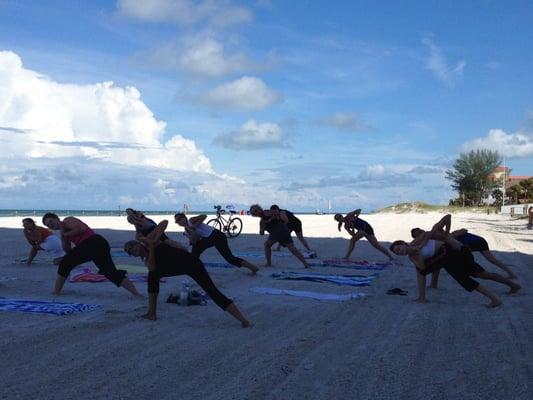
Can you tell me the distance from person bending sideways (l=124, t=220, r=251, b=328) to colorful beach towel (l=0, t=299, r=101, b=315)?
1209 millimetres

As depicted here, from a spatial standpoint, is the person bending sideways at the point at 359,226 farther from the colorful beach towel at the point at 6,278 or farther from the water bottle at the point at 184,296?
the colorful beach towel at the point at 6,278

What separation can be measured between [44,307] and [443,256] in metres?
5.22

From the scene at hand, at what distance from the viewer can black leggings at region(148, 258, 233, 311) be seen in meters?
6.53

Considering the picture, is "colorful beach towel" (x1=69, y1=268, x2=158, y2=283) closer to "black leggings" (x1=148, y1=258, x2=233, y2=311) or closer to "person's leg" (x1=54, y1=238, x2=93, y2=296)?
"person's leg" (x1=54, y1=238, x2=93, y2=296)

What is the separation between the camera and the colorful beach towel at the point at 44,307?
7.33 metres

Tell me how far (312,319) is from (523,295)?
3840 millimetres

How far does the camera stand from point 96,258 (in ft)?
27.5

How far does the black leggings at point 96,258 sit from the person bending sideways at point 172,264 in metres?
1.66

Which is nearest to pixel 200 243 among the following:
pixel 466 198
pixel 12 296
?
pixel 12 296

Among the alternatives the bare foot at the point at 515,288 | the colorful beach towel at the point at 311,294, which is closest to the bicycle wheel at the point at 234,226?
the colorful beach towel at the point at 311,294

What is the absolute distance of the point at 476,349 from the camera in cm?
580

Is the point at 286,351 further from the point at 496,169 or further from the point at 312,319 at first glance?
the point at 496,169

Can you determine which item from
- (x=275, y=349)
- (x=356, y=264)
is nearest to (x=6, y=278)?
(x=275, y=349)

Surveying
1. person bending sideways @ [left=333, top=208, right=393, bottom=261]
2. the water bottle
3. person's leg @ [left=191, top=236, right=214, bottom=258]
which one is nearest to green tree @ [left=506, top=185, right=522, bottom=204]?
person bending sideways @ [left=333, top=208, right=393, bottom=261]
